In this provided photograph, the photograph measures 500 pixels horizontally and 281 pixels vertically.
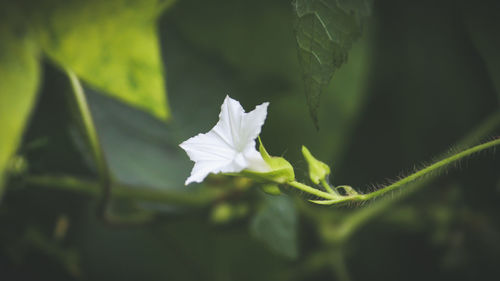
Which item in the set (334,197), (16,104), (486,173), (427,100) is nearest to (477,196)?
(486,173)

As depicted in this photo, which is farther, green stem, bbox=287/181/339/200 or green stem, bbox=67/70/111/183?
green stem, bbox=67/70/111/183

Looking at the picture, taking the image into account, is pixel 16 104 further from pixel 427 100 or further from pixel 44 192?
pixel 427 100

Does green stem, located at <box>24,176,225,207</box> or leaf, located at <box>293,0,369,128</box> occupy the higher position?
green stem, located at <box>24,176,225,207</box>

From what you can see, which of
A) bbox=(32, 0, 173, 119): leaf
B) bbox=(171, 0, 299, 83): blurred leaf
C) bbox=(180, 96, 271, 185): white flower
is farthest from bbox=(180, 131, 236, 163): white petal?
bbox=(171, 0, 299, 83): blurred leaf

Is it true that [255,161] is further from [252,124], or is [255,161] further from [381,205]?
[381,205]

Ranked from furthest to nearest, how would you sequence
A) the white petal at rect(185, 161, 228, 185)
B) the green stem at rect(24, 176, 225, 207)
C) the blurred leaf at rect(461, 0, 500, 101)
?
the green stem at rect(24, 176, 225, 207), the blurred leaf at rect(461, 0, 500, 101), the white petal at rect(185, 161, 228, 185)

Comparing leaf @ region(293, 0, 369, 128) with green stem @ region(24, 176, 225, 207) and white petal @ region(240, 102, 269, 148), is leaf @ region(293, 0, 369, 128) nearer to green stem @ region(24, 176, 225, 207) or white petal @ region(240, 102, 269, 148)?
white petal @ region(240, 102, 269, 148)

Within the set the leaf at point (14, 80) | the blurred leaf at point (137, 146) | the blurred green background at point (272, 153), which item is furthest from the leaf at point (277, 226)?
the leaf at point (14, 80)
